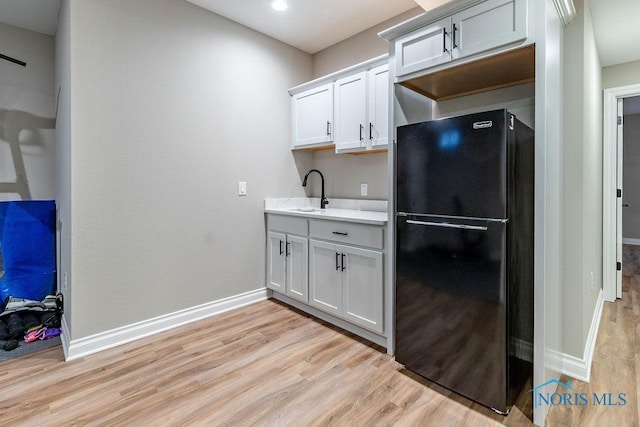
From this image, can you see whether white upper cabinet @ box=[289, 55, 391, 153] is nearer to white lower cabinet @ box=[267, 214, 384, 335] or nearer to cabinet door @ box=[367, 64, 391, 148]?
cabinet door @ box=[367, 64, 391, 148]

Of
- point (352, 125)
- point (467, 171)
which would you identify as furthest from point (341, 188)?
point (467, 171)

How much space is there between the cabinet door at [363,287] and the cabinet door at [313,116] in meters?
1.26

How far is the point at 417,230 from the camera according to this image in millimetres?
1906

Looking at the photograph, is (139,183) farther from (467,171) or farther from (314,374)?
(467,171)

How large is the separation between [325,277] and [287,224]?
2.21 ft

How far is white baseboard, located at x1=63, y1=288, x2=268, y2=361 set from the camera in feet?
7.36

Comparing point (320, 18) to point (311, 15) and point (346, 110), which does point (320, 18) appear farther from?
point (346, 110)

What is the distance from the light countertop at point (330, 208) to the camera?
9.27 ft

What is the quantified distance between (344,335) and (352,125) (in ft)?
5.93

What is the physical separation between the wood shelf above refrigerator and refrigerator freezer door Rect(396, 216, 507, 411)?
2.96ft

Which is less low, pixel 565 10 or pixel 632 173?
pixel 565 10

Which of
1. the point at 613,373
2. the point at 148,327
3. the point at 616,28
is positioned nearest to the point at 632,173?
the point at 616,28

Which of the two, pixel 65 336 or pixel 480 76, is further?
pixel 65 336

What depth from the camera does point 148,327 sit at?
8.38 feet
